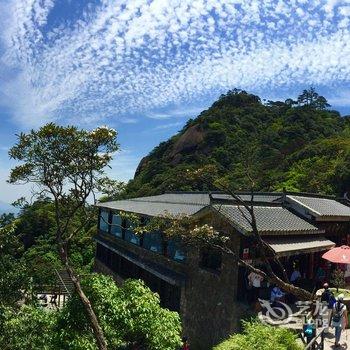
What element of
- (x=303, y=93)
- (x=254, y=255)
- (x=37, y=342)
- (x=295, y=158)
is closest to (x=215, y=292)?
(x=254, y=255)

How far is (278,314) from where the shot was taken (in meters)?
16.2

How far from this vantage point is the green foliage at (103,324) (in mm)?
11883

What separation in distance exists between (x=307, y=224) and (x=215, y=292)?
6.11 metres

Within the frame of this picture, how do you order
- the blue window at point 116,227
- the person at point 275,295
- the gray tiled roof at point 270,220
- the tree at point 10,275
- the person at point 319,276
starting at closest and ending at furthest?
1. the tree at point 10,275
2. the person at point 275,295
3. the gray tiled roof at point 270,220
4. the person at point 319,276
5. the blue window at point 116,227

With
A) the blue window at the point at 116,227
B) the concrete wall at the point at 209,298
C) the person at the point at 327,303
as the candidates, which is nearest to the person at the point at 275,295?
the concrete wall at the point at 209,298

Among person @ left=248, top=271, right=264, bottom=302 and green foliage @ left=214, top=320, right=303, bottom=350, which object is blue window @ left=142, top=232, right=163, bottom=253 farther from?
green foliage @ left=214, top=320, right=303, bottom=350

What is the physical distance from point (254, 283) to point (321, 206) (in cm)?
883

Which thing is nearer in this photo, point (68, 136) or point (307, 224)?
point (68, 136)

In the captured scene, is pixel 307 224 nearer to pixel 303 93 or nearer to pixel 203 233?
pixel 203 233

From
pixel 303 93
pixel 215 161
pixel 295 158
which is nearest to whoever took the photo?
pixel 295 158

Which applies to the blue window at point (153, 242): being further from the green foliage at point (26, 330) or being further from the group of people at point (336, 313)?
the green foliage at point (26, 330)

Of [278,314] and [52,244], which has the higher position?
[278,314]

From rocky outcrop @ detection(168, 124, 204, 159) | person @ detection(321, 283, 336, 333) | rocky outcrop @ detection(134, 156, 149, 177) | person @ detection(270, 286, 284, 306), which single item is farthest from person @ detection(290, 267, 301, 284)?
rocky outcrop @ detection(134, 156, 149, 177)

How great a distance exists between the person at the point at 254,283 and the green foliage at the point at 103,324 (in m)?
5.39
